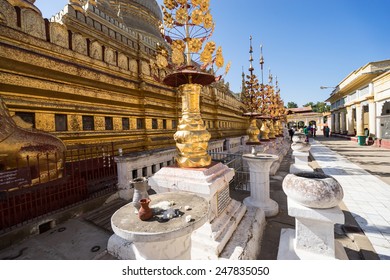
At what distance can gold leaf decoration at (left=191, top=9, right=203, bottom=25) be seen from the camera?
351 cm

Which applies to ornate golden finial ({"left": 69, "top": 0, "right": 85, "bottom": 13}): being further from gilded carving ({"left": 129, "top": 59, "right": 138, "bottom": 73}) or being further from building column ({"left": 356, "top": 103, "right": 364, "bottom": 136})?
building column ({"left": 356, "top": 103, "right": 364, "bottom": 136})

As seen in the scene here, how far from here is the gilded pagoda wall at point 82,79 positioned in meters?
4.29

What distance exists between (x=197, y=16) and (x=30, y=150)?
4914mm

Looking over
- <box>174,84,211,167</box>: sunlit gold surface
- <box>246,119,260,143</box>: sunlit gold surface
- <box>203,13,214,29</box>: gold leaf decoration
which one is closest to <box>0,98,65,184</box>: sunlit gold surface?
<box>174,84,211,167</box>: sunlit gold surface

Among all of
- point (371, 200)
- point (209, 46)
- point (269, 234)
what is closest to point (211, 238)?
point (269, 234)

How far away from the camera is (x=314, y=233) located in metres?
2.53

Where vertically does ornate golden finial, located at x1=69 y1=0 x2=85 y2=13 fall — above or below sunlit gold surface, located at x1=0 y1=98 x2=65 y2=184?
above

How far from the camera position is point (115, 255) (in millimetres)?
2979

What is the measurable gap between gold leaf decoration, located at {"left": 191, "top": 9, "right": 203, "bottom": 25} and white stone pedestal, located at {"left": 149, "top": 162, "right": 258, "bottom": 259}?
305 centimetres

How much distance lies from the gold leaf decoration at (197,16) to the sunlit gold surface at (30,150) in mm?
4432

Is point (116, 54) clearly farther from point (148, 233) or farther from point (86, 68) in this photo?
point (148, 233)

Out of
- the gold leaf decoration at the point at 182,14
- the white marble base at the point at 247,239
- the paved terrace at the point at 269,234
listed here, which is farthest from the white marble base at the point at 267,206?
the gold leaf decoration at the point at 182,14

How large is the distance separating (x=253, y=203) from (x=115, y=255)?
3540 millimetres
